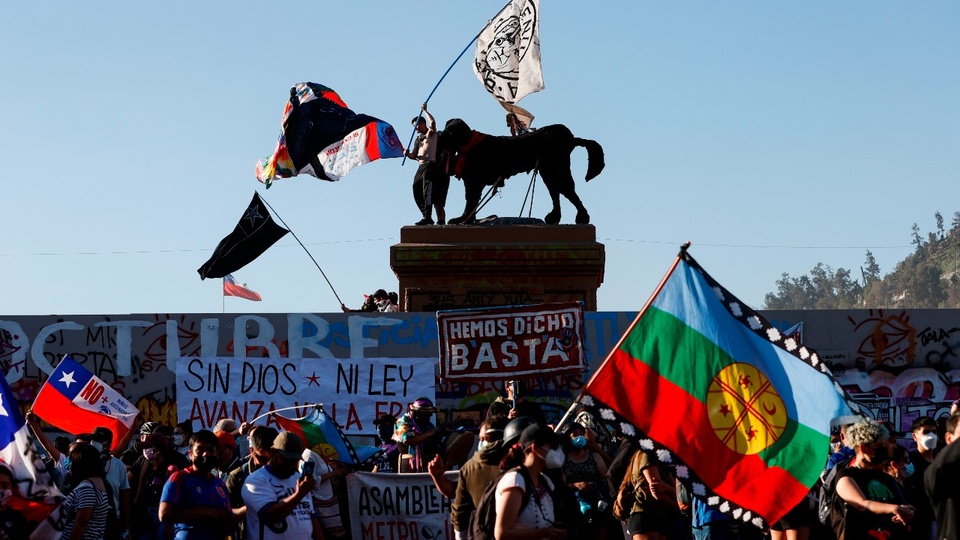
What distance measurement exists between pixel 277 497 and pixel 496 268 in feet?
35.7

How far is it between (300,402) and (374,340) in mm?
1262

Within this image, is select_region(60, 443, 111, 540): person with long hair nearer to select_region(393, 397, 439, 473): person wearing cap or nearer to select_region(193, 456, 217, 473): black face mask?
select_region(193, 456, 217, 473): black face mask

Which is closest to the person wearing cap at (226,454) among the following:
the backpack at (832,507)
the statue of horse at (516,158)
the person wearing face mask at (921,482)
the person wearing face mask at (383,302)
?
the backpack at (832,507)

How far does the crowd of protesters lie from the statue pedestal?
23.4ft

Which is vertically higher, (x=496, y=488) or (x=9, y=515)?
(x=496, y=488)

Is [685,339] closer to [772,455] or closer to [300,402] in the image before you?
[772,455]

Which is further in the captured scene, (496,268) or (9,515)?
(496,268)

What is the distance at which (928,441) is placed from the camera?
37.4 feet

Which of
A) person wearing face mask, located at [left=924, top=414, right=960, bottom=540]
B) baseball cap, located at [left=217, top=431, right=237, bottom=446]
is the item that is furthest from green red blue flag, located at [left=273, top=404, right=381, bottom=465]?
person wearing face mask, located at [left=924, top=414, right=960, bottom=540]

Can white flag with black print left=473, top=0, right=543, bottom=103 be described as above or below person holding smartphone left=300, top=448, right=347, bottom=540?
above

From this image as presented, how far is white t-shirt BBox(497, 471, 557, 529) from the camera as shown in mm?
8688

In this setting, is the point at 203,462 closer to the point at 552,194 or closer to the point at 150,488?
the point at 150,488

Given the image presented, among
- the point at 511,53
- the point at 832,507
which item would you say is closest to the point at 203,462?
the point at 832,507

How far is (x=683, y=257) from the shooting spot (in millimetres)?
10266
